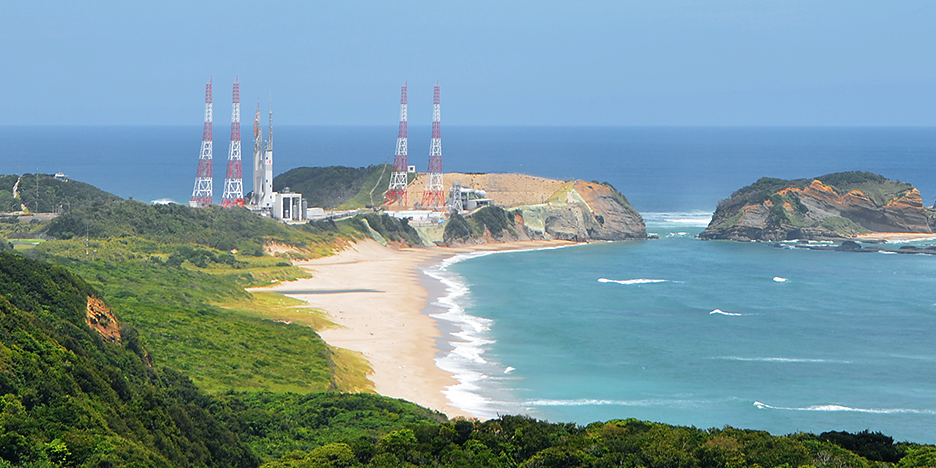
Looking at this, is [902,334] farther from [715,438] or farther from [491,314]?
[715,438]

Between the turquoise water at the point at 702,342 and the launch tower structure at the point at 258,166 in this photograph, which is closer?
the turquoise water at the point at 702,342

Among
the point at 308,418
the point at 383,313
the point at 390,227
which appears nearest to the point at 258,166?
the point at 390,227

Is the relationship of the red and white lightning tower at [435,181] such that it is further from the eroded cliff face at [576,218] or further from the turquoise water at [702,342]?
the turquoise water at [702,342]

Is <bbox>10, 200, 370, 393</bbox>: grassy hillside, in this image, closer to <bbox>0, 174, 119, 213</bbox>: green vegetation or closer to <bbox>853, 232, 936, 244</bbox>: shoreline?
<bbox>0, 174, 119, 213</bbox>: green vegetation

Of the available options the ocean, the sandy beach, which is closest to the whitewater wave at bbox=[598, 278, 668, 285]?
the ocean

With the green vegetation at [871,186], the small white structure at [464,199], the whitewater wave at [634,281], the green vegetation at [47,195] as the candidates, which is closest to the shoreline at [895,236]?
the green vegetation at [871,186]

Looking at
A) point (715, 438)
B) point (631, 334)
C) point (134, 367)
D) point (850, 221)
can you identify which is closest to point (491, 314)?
point (631, 334)
